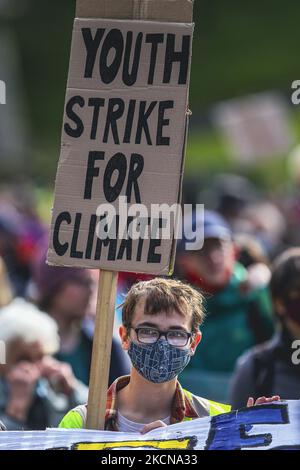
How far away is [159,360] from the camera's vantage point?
384 centimetres

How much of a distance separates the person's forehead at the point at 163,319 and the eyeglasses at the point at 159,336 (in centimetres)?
2

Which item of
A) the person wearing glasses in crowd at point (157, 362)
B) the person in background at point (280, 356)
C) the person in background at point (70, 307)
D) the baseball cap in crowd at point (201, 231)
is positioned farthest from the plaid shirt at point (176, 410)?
the baseball cap in crowd at point (201, 231)

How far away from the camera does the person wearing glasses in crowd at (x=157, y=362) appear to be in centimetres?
386

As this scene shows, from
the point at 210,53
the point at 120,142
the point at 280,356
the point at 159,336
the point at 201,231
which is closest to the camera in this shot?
the point at 159,336

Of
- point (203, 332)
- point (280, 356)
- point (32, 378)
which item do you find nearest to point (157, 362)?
point (280, 356)

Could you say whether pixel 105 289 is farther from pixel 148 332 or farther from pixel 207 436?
pixel 207 436

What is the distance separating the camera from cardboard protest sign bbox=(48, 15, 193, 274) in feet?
13.0

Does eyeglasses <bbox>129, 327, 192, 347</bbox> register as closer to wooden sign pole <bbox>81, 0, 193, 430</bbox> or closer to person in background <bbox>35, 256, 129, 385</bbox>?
wooden sign pole <bbox>81, 0, 193, 430</bbox>

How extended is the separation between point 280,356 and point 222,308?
0.89 meters

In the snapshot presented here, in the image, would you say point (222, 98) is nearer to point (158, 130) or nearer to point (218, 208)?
point (218, 208)

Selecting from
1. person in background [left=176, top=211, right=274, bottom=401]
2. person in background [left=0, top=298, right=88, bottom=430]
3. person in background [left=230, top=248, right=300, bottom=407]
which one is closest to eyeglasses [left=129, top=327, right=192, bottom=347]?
person in background [left=230, top=248, right=300, bottom=407]

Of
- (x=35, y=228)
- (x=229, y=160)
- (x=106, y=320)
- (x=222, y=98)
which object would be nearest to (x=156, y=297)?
(x=106, y=320)

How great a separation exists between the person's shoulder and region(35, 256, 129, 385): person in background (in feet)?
6.02

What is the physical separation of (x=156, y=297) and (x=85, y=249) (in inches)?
10.9
